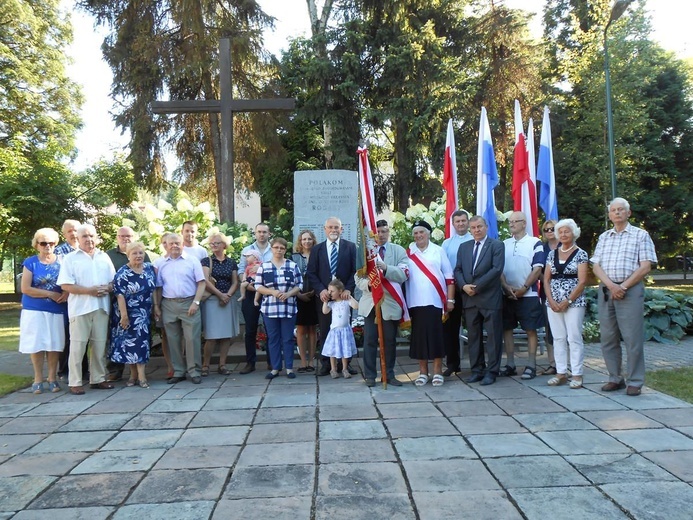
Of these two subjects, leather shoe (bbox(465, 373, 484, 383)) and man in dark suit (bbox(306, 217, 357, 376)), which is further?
man in dark suit (bbox(306, 217, 357, 376))

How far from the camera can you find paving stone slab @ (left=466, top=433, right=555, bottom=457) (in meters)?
3.87

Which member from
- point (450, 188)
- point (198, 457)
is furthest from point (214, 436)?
point (450, 188)

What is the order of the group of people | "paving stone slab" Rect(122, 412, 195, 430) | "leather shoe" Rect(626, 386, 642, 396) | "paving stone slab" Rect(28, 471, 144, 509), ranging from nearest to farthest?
"paving stone slab" Rect(28, 471, 144, 509), "paving stone slab" Rect(122, 412, 195, 430), "leather shoe" Rect(626, 386, 642, 396), the group of people

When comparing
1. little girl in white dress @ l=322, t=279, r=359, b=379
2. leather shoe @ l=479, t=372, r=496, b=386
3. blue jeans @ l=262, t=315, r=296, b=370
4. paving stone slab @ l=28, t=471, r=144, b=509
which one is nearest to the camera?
paving stone slab @ l=28, t=471, r=144, b=509

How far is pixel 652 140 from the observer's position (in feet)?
83.4

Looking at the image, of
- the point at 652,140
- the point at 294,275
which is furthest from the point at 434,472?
the point at 652,140

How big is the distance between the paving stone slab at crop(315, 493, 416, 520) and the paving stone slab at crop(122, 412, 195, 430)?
199 cm

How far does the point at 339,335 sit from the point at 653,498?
392 cm

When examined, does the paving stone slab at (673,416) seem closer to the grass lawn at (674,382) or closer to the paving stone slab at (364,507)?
the grass lawn at (674,382)

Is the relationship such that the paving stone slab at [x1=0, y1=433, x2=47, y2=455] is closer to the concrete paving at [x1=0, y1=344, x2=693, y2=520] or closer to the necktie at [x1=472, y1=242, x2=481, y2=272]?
the concrete paving at [x1=0, y1=344, x2=693, y2=520]

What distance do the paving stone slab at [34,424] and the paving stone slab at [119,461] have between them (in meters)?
0.99

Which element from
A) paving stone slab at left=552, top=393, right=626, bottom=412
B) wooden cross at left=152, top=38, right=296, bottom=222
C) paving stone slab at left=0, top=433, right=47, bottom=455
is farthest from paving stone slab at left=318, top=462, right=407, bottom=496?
wooden cross at left=152, top=38, right=296, bottom=222

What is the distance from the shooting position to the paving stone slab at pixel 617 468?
337 centimetres

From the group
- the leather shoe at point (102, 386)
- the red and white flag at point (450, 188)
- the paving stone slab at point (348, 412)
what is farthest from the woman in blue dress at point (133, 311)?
the red and white flag at point (450, 188)
